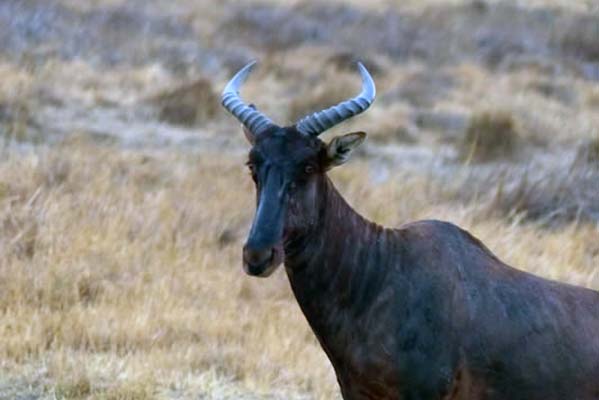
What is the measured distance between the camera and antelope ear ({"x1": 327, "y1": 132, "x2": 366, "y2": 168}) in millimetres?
6117

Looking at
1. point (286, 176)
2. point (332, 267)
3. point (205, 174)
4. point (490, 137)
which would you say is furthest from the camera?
point (490, 137)

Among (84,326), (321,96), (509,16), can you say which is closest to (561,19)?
(509,16)

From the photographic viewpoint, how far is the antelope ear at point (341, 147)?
612cm

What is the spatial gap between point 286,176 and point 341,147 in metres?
0.35

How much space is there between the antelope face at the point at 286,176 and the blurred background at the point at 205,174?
107 inches

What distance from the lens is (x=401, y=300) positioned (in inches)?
244

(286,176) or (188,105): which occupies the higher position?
(188,105)

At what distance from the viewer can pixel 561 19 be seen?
3566 centimetres

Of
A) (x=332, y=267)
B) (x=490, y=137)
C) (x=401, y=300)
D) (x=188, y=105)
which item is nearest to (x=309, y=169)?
(x=332, y=267)

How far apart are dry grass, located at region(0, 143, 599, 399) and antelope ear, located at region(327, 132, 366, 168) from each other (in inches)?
110

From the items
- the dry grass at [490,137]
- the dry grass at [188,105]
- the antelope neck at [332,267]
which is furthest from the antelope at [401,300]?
the dry grass at [188,105]

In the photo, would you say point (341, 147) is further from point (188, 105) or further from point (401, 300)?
point (188, 105)

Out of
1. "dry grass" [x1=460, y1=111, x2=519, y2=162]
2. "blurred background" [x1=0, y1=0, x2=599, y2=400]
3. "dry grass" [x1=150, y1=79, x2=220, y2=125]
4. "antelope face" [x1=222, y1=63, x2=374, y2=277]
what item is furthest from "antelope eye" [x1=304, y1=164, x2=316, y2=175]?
"dry grass" [x1=150, y1=79, x2=220, y2=125]

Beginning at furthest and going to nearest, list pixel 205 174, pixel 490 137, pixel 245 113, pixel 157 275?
pixel 490 137 → pixel 205 174 → pixel 157 275 → pixel 245 113
